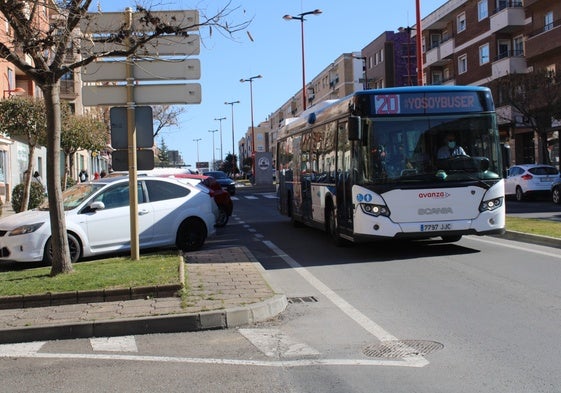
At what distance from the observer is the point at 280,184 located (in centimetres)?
1927

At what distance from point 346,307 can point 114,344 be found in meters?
2.84

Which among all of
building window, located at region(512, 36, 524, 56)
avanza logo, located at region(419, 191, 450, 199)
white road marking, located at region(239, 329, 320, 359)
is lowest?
white road marking, located at region(239, 329, 320, 359)

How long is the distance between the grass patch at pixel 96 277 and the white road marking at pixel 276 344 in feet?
6.27

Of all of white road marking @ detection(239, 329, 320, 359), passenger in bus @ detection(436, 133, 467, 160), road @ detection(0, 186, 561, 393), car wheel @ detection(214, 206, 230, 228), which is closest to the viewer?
road @ detection(0, 186, 561, 393)

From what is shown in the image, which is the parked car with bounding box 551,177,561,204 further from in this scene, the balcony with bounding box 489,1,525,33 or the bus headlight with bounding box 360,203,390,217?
the balcony with bounding box 489,1,525,33

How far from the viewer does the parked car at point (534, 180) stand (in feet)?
84.3

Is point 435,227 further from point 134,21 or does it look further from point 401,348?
point 134,21

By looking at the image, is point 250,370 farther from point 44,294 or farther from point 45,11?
point 45,11

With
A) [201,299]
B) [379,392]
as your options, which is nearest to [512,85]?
[201,299]

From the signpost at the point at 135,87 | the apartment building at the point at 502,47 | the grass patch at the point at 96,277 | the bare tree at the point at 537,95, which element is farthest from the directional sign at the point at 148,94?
the bare tree at the point at 537,95

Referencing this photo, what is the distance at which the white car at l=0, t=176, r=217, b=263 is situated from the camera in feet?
33.0

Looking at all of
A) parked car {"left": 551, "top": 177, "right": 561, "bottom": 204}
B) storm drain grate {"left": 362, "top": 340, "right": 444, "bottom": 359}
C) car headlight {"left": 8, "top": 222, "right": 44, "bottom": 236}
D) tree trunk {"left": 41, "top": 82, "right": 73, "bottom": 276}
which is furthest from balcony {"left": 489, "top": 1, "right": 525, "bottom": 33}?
storm drain grate {"left": 362, "top": 340, "right": 444, "bottom": 359}

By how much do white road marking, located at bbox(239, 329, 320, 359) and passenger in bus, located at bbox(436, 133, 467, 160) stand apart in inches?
219

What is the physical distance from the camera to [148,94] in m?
9.99
